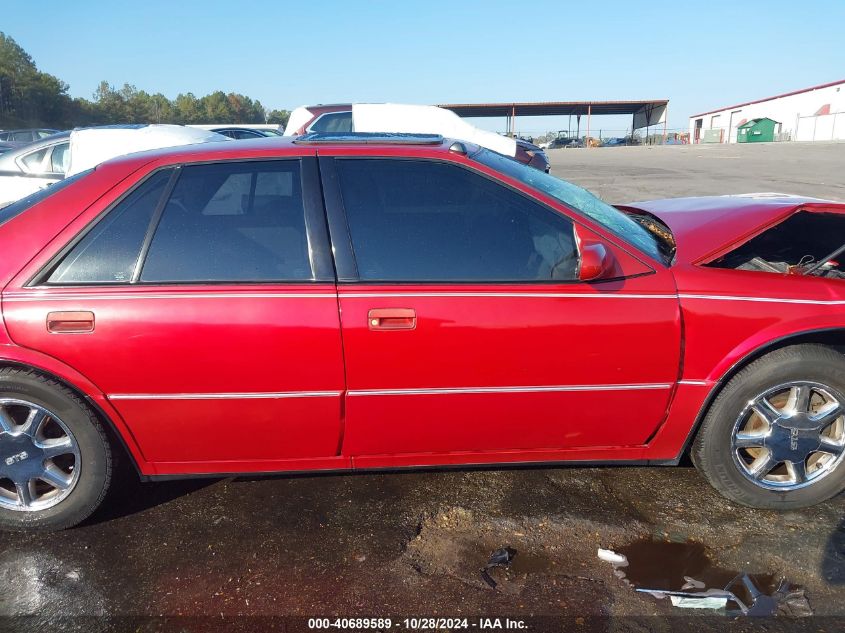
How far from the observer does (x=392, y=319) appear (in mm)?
2279

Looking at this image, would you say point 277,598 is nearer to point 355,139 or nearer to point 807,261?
point 355,139

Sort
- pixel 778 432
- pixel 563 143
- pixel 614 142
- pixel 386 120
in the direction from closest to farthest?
pixel 778 432 → pixel 386 120 → pixel 563 143 → pixel 614 142

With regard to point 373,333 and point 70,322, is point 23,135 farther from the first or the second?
point 373,333

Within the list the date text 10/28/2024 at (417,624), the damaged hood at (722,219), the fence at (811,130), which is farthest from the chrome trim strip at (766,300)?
the fence at (811,130)

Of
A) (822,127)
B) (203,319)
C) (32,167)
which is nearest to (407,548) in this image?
(203,319)

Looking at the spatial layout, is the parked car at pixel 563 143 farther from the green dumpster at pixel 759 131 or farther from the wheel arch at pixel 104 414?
the wheel arch at pixel 104 414

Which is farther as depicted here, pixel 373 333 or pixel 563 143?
pixel 563 143

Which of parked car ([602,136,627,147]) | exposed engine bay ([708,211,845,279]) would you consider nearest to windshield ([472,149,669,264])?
exposed engine bay ([708,211,845,279])

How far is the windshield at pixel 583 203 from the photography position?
99.7 inches

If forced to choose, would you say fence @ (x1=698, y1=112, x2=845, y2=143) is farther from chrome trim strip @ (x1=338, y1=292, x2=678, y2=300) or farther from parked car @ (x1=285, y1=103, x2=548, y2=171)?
chrome trim strip @ (x1=338, y1=292, x2=678, y2=300)

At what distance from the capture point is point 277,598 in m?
2.16

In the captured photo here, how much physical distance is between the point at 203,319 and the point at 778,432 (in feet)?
8.01

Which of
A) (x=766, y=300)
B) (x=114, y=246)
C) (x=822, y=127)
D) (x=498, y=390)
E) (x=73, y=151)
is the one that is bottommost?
(x=498, y=390)

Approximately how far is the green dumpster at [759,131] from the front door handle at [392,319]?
5851 centimetres
